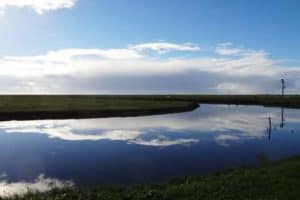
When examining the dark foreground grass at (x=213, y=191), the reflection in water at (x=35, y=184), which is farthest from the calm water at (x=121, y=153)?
the dark foreground grass at (x=213, y=191)

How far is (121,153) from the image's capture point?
115ft

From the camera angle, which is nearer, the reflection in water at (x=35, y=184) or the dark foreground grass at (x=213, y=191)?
the dark foreground grass at (x=213, y=191)

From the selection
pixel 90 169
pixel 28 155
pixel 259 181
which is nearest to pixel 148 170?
pixel 90 169

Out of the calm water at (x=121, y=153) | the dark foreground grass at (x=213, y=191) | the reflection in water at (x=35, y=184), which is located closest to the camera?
the dark foreground grass at (x=213, y=191)

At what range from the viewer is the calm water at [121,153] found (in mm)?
25042

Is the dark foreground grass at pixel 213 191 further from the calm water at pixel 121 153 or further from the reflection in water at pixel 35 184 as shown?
the calm water at pixel 121 153

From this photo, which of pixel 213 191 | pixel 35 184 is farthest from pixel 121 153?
pixel 213 191

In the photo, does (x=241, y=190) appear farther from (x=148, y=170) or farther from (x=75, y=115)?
(x=75, y=115)

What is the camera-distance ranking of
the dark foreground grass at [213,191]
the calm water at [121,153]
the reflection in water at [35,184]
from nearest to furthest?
the dark foreground grass at [213,191] < the reflection in water at [35,184] < the calm water at [121,153]

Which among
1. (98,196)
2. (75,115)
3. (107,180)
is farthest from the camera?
(75,115)

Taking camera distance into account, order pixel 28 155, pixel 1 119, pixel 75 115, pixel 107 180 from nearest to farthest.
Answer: pixel 107 180, pixel 28 155, pixel 1 119, pixel 75 115

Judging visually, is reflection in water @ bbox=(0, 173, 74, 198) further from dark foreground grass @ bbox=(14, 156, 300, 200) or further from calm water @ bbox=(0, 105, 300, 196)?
dark foreground grass @ bbox=(14, 156, 300, 200)

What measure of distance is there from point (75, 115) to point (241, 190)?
203 feet

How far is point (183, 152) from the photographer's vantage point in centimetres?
3559
